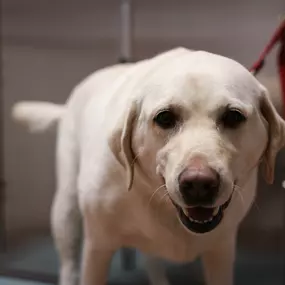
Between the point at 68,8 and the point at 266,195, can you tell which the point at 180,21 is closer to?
the point at 68,8

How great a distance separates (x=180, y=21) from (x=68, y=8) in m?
0.35

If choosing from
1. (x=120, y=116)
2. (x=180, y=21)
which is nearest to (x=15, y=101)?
(x=180, y=21)

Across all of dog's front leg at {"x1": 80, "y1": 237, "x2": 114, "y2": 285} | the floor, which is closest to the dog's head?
dog's front leg at {"x1": 80, "y1": 237, "x2": 114, "y2": 285}

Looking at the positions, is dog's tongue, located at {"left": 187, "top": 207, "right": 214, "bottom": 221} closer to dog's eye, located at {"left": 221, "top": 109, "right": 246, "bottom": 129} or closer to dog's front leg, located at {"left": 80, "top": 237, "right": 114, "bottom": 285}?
dog's eye, located at {"left": 221, "top": 109, "right": 246, "bottom": 129}

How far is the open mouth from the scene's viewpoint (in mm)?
841

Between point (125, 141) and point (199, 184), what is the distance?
192mm

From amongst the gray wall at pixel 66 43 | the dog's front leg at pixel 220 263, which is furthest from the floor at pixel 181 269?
the dog's front leg at pixel 220 263

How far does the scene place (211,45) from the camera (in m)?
1.44

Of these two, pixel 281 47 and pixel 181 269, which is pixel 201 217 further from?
pixel 181 269

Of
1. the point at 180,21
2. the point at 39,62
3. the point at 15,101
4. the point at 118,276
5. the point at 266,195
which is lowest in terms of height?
the point at 118,276

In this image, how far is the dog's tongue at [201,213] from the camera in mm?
839

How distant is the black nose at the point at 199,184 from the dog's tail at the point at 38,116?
0.80 m

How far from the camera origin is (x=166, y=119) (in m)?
0.84

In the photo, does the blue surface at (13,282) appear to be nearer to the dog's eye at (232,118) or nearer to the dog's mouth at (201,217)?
the dog's mouth at (201,217)
